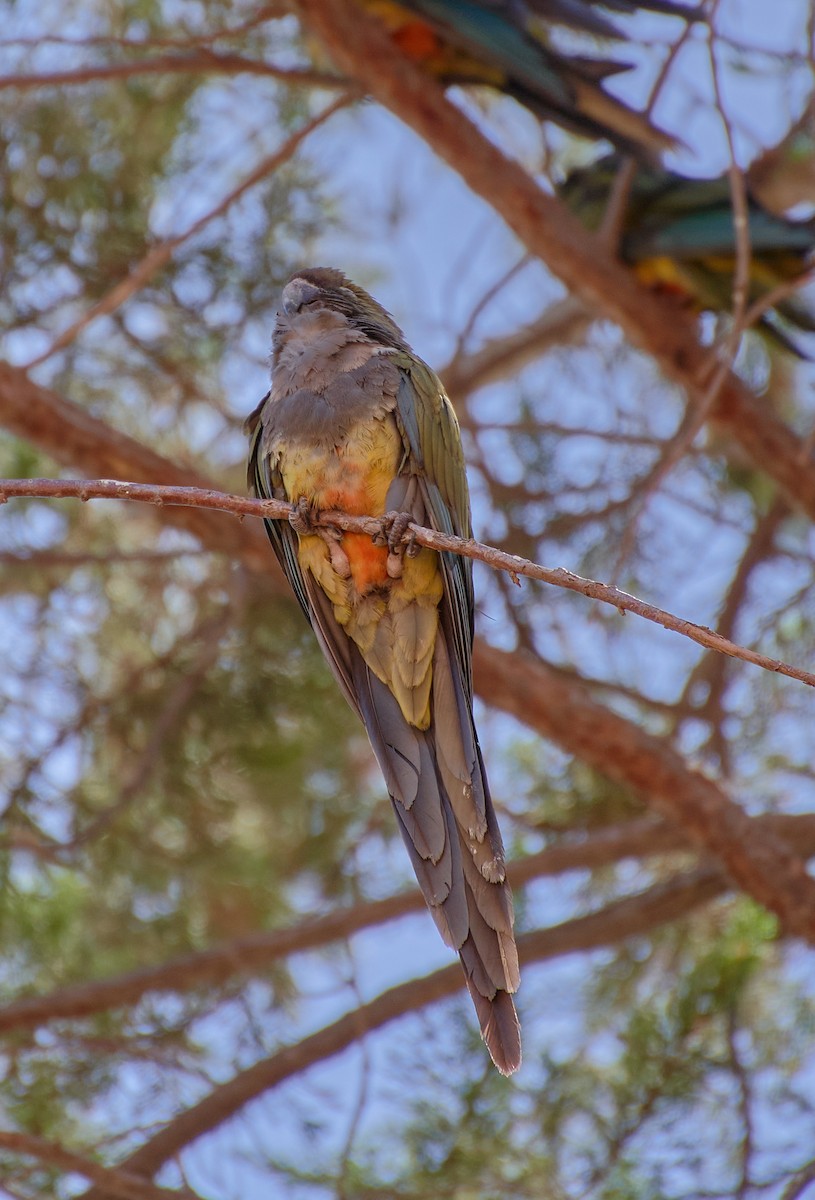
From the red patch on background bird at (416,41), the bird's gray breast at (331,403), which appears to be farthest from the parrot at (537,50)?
the bird's gray breast at (331,403)

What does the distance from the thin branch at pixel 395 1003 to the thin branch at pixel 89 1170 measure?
13.6 inches

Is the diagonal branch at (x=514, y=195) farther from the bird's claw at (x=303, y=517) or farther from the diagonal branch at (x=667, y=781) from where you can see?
the bird's claw at (x=303, y=517)

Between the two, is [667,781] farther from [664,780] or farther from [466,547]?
[466,547]

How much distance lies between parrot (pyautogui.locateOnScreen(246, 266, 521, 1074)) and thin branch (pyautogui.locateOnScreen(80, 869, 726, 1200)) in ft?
4.07

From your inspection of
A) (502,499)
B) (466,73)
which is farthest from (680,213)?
(502,499)

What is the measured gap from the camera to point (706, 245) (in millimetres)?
4645

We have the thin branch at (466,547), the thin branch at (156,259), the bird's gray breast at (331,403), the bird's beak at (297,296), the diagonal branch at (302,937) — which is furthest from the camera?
the diagonal branch at (302,937)

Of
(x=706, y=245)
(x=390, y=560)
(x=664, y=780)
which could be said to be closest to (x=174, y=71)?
(x=706, y=245)

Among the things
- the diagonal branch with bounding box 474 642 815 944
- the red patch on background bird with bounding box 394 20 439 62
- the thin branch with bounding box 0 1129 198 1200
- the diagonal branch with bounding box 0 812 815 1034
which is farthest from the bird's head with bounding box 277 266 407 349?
the thin branch with bounding box 0 1129 198 1200

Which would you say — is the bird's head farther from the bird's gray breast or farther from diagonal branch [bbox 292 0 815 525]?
diagonal branch [bbox 292 0 815 525]

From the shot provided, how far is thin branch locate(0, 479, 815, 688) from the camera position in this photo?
7.72ft

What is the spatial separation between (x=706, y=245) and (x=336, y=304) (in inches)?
64.2

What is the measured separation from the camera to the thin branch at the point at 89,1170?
3.54 metres

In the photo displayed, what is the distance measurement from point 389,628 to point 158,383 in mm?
2692
